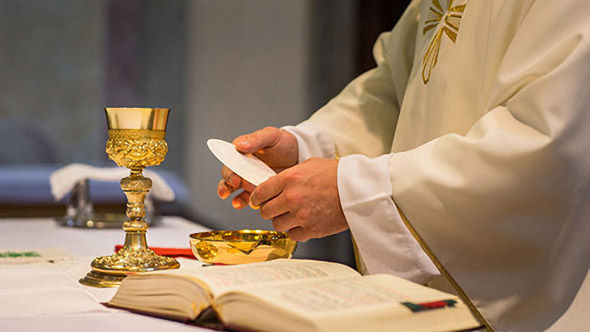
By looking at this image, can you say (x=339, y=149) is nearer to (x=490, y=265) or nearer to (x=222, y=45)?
(x=490, y=265)

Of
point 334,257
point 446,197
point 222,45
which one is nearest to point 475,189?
point 446,197

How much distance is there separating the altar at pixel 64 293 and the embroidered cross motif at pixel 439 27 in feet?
2.42

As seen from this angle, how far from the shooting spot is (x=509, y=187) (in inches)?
58.9

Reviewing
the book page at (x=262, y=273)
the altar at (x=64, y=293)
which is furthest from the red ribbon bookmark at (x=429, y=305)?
the altar at (x=64, y=293)

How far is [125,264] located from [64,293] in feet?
0.43

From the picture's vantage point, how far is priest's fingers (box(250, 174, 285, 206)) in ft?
5.49

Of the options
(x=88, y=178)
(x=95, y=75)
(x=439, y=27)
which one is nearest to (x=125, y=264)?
(x=439, y=27)

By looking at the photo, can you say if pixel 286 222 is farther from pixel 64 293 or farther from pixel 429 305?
pixel 429 305

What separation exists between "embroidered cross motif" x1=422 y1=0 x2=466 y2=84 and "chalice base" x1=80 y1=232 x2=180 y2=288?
81cm

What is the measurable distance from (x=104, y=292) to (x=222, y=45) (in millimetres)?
5745

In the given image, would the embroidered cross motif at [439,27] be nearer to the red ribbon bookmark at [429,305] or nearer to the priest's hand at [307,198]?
the priest's hand at [307,198]

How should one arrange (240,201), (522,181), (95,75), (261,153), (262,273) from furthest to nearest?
(95,75) → (261,153) → (240,201) → (522,181) → (262,273)

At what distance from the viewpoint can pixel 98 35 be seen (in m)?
9.32

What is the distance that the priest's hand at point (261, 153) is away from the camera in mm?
2002
